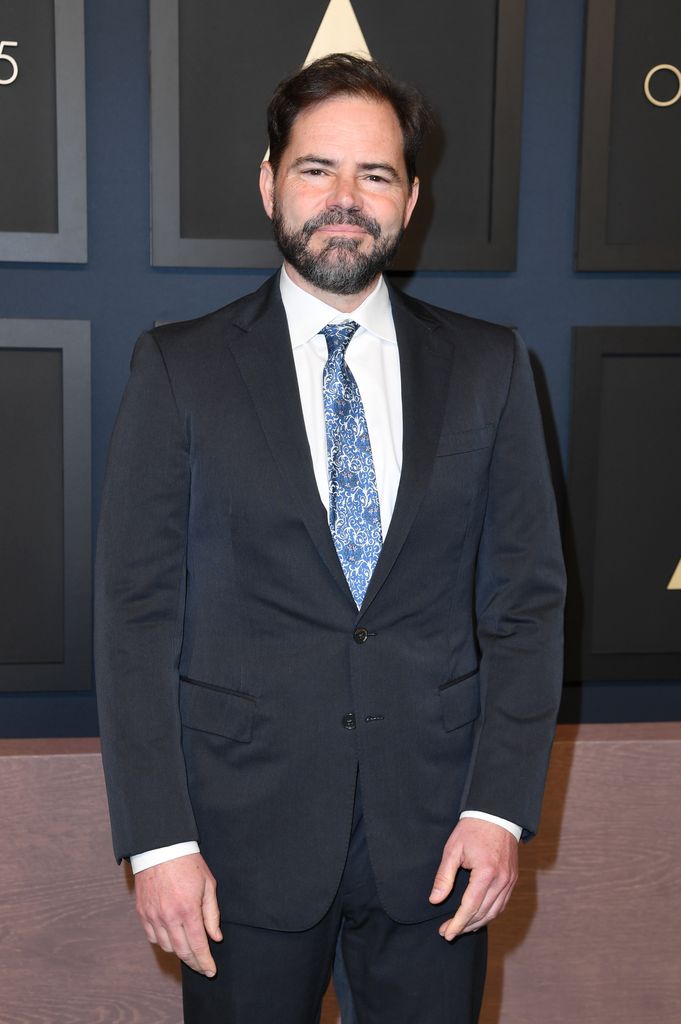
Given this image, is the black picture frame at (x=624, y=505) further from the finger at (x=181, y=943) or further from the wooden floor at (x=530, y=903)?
the finger at (x=181, y=943)

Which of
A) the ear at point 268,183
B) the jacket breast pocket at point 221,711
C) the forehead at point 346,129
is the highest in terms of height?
the forehead at point 346,129

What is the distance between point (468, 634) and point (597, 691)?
91cm

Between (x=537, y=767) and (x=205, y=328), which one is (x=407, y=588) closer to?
(x=537, y=767)

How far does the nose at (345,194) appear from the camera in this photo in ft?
4.53

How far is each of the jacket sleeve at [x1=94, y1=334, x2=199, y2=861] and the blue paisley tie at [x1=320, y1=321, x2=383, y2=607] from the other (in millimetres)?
182

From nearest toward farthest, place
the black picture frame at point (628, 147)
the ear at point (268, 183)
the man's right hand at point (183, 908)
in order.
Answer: the man's right hand at point (183, 908), the ear at point (268, 183), the black picture frame at point (628, 147)

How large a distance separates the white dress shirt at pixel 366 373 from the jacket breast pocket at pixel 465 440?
0.06m

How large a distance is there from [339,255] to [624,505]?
3.33 feet

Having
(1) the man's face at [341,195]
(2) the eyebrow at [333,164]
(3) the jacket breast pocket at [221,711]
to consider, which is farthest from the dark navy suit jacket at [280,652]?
(2) the eyebrow at [333,164]

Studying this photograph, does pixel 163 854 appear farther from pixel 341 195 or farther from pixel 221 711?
pixel 341 195

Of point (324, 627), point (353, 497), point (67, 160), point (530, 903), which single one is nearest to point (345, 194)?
point (353, 497)

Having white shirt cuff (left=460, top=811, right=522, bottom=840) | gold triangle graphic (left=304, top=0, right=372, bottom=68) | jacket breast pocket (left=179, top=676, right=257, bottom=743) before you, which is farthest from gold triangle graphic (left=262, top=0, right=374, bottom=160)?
white shirt cuff (left=460, top=811, right=522, bottom=840)

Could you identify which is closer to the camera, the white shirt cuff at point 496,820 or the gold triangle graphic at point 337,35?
the white shirt cuff at point 496,820

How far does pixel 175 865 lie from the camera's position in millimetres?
1282
